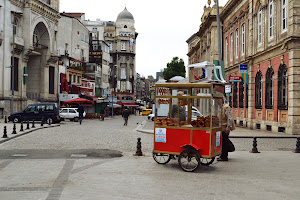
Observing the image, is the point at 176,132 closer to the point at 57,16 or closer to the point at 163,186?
the point at 163,186

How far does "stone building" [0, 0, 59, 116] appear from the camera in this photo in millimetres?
42188

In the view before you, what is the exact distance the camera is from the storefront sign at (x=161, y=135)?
35.6 ft

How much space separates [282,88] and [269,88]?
8.46 ft

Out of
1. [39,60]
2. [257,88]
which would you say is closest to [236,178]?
[257,88]

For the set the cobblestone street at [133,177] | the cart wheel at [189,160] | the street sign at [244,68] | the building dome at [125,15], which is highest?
the building dome at [125,15]

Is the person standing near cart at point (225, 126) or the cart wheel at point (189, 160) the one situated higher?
the person standing near cart at point (225, 126)

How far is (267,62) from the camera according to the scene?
1082 inches

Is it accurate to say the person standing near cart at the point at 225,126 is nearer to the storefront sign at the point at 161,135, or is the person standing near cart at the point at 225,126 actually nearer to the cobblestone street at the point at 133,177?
the cobblestone street at the point at 133,177

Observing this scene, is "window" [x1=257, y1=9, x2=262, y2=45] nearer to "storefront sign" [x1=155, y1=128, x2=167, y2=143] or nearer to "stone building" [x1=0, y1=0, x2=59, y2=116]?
"storefront sign" [x1=155, y1=128, x2=167, y2=143]

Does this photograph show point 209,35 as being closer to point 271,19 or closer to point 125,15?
point 271,19

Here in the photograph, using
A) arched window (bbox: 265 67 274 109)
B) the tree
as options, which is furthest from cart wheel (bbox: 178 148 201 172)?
the tree

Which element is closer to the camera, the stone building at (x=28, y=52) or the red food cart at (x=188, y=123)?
the red food cart at (x=188, y=123)

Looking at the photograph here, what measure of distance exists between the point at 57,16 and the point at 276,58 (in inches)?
1506

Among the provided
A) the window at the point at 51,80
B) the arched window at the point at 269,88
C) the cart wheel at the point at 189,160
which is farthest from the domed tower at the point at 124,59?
the cart wheel at the point at 189,160
